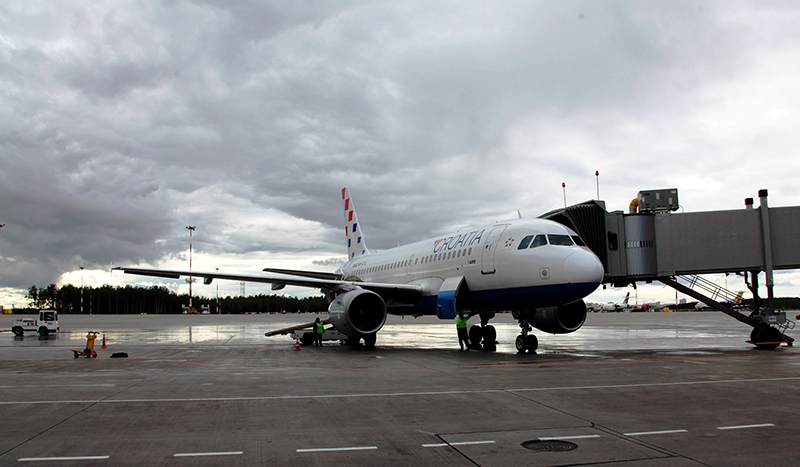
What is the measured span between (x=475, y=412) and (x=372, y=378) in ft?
14.5

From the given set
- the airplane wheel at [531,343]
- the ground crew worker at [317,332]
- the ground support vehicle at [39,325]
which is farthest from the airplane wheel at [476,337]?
the ground support vehicle at [39,325]

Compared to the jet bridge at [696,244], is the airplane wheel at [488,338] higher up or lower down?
lower down

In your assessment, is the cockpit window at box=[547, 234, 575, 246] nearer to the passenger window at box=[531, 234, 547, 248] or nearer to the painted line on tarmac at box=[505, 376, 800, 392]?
the passenger window at box=[531, 234, 547, 248]

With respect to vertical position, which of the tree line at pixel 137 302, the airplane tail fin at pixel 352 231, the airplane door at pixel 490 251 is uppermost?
the airplane tail fin at pixel 352 231

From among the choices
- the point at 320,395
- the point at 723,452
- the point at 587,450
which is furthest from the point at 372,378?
the point at 723,452

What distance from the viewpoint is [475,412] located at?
25.7ft

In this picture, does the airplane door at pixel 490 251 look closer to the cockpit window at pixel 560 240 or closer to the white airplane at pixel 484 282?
the white airplane at pixel 484 282

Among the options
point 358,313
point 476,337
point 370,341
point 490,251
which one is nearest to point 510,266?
point 490,251

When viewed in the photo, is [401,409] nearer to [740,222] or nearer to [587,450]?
[587,450]

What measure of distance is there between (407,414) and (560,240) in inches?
417

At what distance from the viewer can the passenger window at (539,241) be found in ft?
55.3

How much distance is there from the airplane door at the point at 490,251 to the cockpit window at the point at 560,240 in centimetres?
201

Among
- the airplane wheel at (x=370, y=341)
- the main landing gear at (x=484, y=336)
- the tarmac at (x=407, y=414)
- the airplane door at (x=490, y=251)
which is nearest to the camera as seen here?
the tarmac at (x=407, y=414)

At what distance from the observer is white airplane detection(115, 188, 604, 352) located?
16.2m
